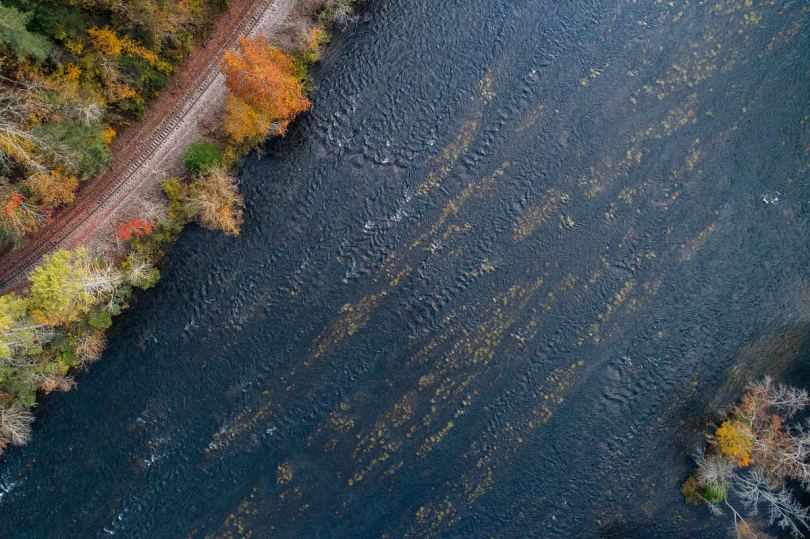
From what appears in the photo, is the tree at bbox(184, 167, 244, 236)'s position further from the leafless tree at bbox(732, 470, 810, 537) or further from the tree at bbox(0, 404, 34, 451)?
the leafless tree at bbox(732, 470, 810, 537)

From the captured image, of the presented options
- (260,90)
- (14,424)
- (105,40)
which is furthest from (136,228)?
(14,424)

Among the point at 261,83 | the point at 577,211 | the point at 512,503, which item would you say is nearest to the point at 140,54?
the point at 261,83

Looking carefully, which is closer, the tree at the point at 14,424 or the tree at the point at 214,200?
the tree at the point at 14,424

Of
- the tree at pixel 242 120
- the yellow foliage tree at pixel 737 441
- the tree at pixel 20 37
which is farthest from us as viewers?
the yellow foliage tree at pixel 737 441

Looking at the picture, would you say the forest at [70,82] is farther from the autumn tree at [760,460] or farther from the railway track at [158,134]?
the autumn tree at [760,460]

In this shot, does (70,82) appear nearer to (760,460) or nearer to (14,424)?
(14,424)

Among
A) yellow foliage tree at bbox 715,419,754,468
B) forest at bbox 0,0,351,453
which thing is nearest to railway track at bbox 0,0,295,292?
forest at bbox 0,0,351,453

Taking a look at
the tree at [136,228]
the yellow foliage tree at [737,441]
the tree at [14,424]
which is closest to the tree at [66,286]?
the tree at [136,228]
